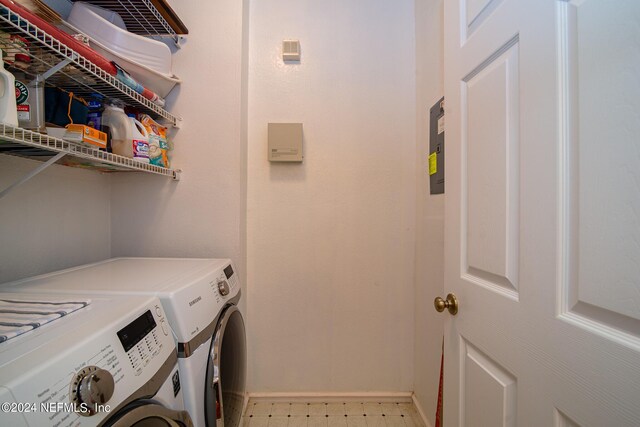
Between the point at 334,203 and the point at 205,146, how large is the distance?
83 centimetres

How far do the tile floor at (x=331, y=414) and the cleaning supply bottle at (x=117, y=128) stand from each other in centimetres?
153

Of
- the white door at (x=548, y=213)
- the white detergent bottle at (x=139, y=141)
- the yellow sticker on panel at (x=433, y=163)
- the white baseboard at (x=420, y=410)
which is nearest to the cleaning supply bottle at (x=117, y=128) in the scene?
the white detergent bottle at (x=139, y=141)

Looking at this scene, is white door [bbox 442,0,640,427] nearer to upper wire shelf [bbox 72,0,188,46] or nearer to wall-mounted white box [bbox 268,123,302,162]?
wall-mounted white box [bbox 268,123,302,162]

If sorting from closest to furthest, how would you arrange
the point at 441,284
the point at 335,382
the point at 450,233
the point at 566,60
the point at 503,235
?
the point at 566,60 → the point at 503,235 → the point at 450,233 → the point at 441,284 → the point at 335,382

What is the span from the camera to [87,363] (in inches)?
18.2

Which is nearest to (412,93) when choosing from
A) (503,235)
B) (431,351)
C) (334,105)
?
(334,105)

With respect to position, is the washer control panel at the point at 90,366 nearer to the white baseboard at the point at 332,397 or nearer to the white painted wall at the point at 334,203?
the white painted wall at the point at 334,203

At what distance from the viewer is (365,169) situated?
5.25ft

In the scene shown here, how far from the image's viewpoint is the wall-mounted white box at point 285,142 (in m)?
1.53

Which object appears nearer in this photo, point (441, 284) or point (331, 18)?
point (441, 284)

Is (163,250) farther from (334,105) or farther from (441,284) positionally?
(441,284)

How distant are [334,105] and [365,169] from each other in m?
0.46

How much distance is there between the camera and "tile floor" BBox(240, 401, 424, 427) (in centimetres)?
142

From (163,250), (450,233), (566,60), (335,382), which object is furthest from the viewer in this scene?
(335,382)
